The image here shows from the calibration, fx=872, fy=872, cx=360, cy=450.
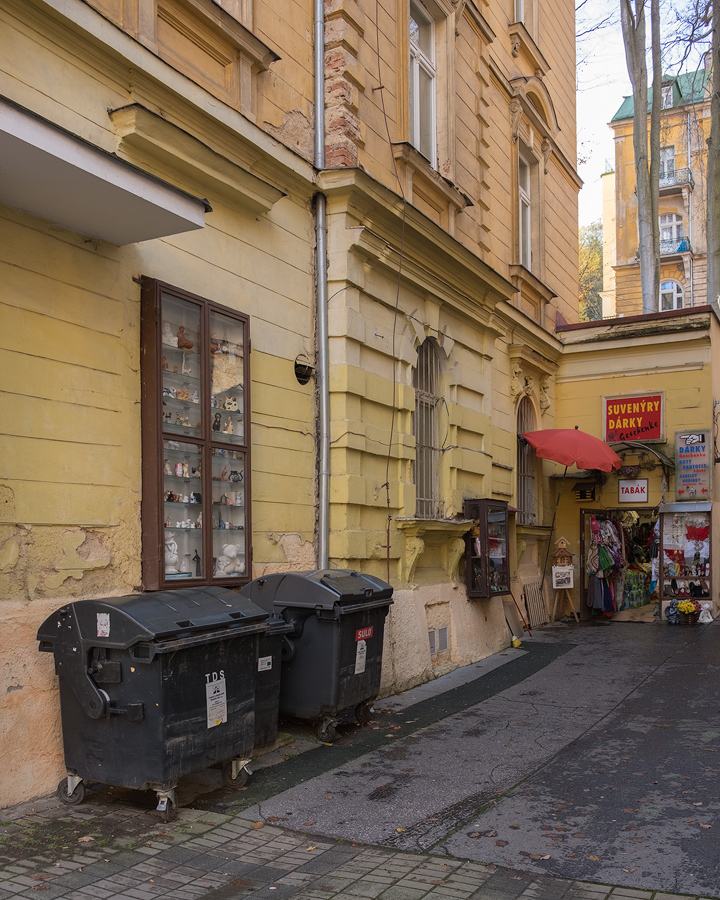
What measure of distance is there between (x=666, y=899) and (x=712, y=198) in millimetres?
16841

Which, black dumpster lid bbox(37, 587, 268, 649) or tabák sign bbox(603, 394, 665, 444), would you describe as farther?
tabák sign bbox(603, 394, 665, 444)

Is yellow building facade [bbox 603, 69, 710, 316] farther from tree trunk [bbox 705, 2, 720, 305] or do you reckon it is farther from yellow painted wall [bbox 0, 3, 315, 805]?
yellow painted wall [bbox 0, 3, 315, 805]

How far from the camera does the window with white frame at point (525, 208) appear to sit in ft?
44.8

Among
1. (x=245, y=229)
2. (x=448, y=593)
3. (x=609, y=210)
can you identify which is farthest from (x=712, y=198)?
(x=609, y=210)

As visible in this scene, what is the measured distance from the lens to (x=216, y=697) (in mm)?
4754

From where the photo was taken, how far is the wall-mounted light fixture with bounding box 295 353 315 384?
7336mm

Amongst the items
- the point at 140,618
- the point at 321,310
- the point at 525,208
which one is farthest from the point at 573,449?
the point at 140,618

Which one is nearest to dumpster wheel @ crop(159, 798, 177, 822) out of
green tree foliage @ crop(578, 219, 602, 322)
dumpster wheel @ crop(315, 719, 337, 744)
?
dumpster wheel @ crop(315, 719, 337, 744)

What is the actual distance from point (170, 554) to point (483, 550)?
4.93m

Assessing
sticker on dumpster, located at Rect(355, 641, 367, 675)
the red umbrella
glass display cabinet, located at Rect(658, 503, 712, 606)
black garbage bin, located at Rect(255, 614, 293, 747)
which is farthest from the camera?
glass display cabinet, located at Rect(658, 503, 712, 606)

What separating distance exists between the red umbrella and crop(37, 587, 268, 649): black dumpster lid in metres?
8.26

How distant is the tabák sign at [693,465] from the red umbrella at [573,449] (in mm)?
1113

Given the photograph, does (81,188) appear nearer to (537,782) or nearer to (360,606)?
(360,606)

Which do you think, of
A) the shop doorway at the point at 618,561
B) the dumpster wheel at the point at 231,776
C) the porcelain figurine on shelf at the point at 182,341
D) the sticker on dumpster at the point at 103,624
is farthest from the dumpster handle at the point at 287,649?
the shop doorway at the point at 618,561
